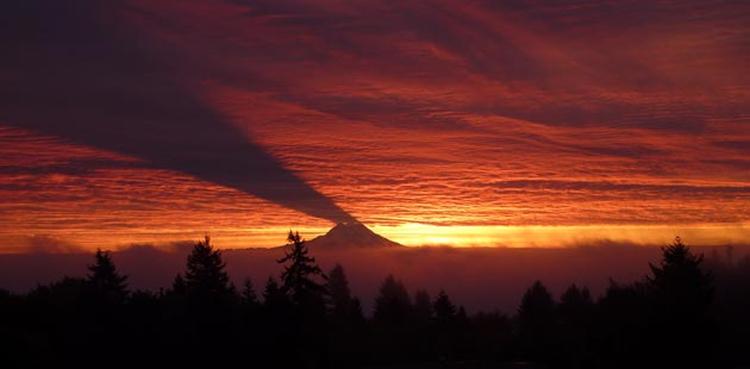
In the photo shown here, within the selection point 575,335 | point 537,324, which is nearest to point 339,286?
point 537,324

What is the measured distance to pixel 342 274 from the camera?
9644 cm

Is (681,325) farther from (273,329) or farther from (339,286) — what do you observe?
(339,286)

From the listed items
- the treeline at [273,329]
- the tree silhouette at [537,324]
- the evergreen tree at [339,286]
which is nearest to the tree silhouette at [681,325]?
the treeline at [273,329]

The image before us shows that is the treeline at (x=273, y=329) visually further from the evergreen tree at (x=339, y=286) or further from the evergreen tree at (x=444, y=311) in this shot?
the evergreen tree at (x=339, y=286)

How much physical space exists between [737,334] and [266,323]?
93.4 feet

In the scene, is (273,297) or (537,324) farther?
(537,324)

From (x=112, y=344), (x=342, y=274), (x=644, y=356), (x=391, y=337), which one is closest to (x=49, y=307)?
(x=112, y=344)

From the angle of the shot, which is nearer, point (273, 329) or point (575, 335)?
point (273, 329)

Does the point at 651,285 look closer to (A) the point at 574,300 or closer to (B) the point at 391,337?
(B) the point at 391,337

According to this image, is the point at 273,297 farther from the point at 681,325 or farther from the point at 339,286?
the point at 339,286

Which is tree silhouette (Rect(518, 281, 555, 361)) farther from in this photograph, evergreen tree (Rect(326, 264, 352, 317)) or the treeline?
evergreen tree (Rect(326, 264, 352, 317))

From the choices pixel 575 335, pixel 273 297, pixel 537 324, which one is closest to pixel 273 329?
pixel 273 297

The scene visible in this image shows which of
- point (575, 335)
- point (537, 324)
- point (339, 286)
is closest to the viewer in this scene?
point (575, 335)

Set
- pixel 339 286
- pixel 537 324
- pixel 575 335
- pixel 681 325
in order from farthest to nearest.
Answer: pixel 339 286, pixel 537 324, pixel 575 335, pixel 681 325
